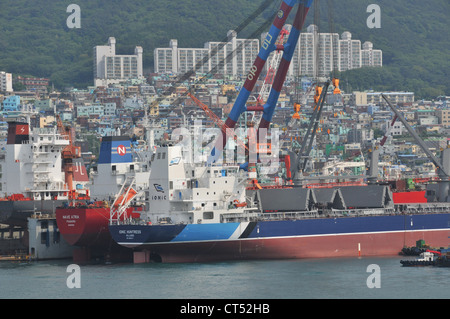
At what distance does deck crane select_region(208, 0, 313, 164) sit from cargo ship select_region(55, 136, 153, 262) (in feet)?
14.9

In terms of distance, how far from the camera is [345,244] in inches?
2008

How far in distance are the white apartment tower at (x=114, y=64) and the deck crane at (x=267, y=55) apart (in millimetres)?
107646

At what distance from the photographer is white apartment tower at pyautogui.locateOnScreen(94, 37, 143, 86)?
167625 mm

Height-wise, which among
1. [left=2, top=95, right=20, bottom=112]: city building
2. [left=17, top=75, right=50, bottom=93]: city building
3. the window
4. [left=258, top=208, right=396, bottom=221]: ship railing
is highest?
[left=17, top=75, right=50, bottom=93]: city building

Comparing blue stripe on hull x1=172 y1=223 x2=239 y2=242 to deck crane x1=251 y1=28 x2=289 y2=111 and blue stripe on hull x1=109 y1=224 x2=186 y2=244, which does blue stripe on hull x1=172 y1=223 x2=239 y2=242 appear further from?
deck crane x1=251 y1=28 x2=289 y2=111

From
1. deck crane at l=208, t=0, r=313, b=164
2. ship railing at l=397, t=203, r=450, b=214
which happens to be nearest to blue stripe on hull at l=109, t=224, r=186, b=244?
deck crane at l=208, t=0, r=313, b=164

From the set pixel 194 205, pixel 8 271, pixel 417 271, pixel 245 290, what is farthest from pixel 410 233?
pixel 8 271

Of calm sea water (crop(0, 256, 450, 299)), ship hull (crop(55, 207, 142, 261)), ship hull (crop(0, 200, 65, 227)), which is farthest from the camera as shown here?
ship hull (crop(0, 200, 65, 227))

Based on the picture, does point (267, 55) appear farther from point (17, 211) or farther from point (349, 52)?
point (349, 52)

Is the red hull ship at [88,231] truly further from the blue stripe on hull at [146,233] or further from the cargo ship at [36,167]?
the cargo ship at [36,167]

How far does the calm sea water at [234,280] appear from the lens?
38969 mm

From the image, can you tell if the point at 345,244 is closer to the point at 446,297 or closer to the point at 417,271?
the point at 417,271
